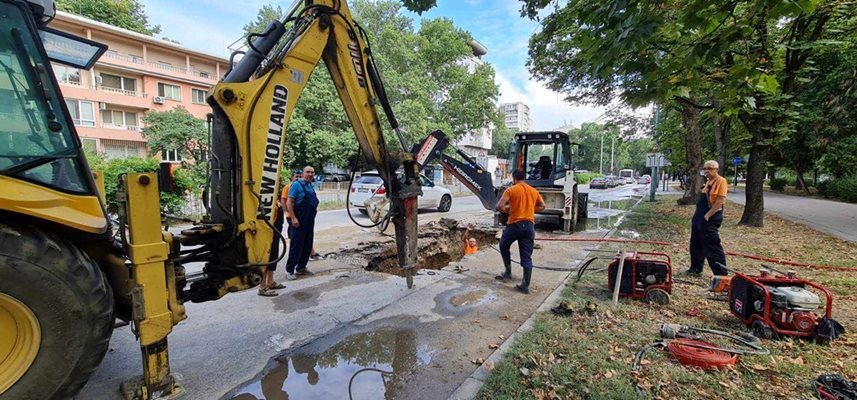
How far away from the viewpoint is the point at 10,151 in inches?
91.3

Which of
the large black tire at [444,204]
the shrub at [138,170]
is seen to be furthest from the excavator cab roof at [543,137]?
the shrub at [138,170]

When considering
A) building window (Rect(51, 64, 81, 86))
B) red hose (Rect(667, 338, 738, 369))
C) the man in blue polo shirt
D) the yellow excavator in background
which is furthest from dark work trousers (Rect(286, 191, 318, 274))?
building window (Rect(51, 64, 81, 86))

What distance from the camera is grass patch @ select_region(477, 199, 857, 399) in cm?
312

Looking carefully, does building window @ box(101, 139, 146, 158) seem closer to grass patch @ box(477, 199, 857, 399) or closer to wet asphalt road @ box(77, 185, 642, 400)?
wet asphalt road @ box(77, 185, 642, 400)

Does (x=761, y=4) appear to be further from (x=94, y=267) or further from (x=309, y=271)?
(x=309, y=271)

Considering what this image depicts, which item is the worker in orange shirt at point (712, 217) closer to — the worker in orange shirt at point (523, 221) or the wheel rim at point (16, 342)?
the worker in orange shirt at point (523, 221)

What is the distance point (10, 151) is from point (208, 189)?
1213 mm

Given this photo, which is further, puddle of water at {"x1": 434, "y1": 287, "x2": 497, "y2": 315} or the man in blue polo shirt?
the man in blue polo shirt

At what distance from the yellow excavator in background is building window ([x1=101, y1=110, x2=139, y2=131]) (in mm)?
30749

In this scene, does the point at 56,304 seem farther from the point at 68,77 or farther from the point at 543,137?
the point at 68,77

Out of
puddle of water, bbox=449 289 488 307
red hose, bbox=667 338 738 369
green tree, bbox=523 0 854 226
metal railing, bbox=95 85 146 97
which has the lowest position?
puddle of water, bbox=449 289 488 307

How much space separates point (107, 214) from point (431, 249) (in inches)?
254

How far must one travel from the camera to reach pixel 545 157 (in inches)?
483

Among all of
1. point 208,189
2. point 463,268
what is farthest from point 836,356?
point 208,189
